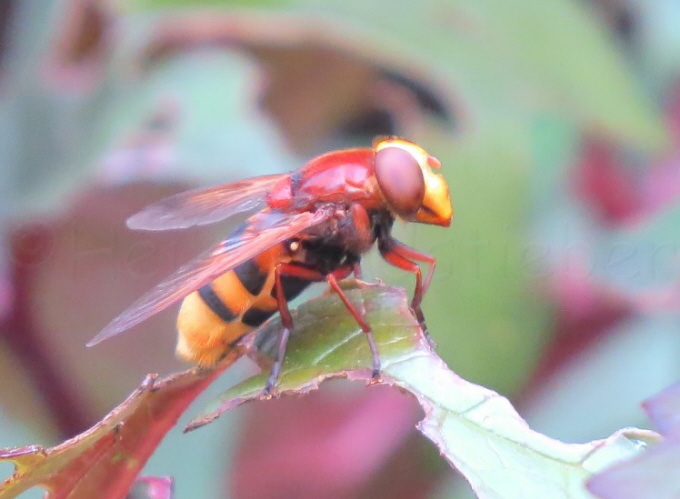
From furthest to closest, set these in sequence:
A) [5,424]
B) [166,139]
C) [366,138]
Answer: [366,138] → [166,139] → [5,424]

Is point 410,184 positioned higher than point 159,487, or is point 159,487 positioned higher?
point 410,184

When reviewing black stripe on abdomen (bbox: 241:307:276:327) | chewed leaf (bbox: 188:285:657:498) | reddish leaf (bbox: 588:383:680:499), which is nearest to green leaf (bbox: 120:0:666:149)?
black stripe on abdomen (bbox: 241:307:276:327)

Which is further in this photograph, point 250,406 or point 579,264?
point 579,264

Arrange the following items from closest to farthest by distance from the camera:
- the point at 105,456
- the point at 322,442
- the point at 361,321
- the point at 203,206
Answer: the point at 105,456 → the point at 361,321 → the point at 203,206 → the point at 322,442

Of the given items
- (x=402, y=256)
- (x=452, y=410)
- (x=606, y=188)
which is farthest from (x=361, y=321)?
(x=606, y=188)

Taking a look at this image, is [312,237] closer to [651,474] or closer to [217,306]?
[217,306]

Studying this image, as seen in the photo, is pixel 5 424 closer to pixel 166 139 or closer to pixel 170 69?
pixel 166 139

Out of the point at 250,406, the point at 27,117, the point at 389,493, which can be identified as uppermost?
the point at 27,117

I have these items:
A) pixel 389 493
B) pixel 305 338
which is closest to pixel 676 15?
pixel 389 493
